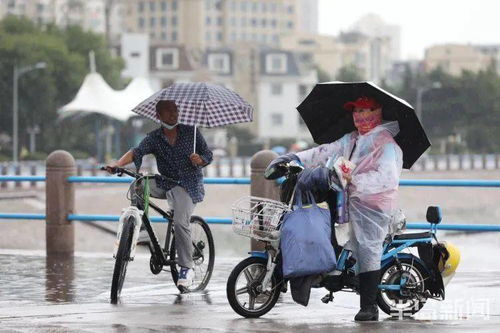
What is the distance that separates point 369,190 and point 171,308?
1939 millimetres

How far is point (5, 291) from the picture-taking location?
1170 centimetres

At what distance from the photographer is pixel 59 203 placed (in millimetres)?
15664

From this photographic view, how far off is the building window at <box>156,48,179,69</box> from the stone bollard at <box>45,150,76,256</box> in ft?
340

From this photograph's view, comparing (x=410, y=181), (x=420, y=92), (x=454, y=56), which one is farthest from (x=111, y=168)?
(x=454, y=56)

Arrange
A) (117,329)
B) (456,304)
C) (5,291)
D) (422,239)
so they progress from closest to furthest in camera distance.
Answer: (117,329), (422,239), (456,304), (5,291)

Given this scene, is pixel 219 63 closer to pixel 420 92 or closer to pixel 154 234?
pixel 420 92

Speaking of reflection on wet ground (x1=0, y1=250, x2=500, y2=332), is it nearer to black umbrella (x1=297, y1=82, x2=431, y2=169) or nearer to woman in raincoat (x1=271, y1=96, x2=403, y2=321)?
woman in raincoat (x1=271, y1=96, x2=403, y2=321)

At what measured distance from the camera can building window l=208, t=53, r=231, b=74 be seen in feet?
405

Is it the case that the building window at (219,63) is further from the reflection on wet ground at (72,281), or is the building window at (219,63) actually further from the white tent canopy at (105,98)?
the reflection on wet ground at (72,281)

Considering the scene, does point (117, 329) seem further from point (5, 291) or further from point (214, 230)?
Result: point (214, 230)

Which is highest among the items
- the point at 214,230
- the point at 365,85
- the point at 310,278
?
the point at 365,85

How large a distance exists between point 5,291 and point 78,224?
27.3 metres

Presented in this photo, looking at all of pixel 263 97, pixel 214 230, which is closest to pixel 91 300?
pixel 214 230

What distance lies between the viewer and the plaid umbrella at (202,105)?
10.8m
